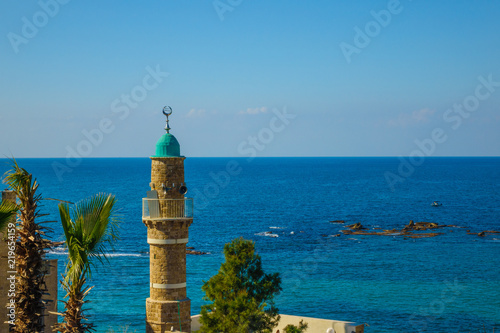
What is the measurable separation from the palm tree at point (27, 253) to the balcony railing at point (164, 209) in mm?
Result: 8874

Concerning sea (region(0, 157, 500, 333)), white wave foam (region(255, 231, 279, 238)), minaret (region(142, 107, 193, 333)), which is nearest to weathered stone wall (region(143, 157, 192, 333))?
minaret (region(142, 107, 193, 333))

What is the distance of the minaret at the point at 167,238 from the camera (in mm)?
23312

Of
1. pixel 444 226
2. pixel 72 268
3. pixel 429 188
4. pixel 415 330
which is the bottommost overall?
pixel 415 330

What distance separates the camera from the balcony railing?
77.1ft

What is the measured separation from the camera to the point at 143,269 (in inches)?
2810

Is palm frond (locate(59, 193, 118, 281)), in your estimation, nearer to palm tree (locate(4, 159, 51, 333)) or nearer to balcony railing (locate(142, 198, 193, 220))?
palm tree (locate(4, 159, 51, 333))

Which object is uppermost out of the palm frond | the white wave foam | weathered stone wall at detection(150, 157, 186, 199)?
the white wave foam

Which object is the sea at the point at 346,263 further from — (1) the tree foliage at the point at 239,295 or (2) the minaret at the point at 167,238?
(1) the tree foliage at the point at 239,295

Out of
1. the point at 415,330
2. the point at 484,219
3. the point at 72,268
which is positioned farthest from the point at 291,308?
the point at 484,219

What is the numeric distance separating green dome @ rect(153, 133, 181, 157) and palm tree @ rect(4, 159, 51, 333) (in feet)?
29.8

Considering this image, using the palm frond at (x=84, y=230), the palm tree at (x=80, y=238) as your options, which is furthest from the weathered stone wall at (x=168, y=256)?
the palm frond at (x=84, y=230)

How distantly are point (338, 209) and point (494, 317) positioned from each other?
78177 mm

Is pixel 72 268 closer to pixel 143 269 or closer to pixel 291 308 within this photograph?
pixel 291 308

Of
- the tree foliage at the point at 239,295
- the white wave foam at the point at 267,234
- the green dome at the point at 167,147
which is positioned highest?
the white wave foam at the point at 267,234
